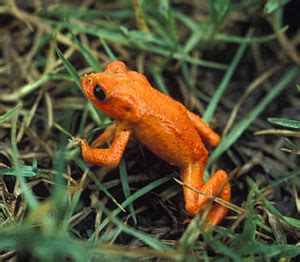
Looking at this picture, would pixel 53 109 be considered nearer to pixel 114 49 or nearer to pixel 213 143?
pixel 114 49

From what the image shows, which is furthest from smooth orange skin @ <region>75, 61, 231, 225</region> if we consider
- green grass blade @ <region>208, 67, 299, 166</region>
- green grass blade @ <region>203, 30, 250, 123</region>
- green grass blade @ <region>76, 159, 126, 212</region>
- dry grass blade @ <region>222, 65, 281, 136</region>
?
dry grass blade @ <region>222, 65, 281, 136</region>

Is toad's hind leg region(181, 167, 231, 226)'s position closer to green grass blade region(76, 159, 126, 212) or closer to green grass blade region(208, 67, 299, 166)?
green grass blade region(208, 67, 299, 166)

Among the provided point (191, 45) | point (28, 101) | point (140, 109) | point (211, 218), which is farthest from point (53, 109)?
point (211, 218)

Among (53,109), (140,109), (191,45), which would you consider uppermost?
(191,45)

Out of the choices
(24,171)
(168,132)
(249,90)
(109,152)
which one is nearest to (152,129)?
(168,132)

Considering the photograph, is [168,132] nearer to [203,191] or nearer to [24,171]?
[203,191]
